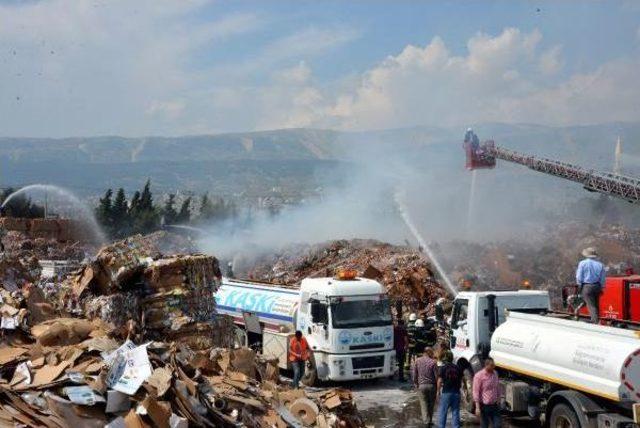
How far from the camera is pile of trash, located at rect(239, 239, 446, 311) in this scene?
77.7 ft

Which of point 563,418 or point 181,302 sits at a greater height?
point 181,302

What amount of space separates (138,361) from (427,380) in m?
5.71

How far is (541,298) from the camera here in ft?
47.6

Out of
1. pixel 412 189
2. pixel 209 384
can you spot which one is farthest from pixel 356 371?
pixel 412 189

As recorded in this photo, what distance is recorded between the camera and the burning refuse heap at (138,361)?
27.2 ft

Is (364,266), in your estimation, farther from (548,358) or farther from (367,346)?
(548,358)

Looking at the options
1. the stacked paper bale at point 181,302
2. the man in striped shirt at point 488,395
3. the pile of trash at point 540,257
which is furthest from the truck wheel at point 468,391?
the pile of trash at point 540,257

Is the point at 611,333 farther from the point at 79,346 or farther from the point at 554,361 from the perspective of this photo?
the point at 79,346

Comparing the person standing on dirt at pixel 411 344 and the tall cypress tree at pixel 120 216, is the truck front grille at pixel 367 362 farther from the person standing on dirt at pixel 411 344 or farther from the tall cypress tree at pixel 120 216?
the tall cypress tree at pixel 120 216

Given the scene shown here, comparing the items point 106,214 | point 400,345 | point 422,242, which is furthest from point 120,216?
point 400,345

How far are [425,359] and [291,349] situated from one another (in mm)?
4251

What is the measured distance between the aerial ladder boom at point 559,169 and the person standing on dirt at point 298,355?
1695 cm

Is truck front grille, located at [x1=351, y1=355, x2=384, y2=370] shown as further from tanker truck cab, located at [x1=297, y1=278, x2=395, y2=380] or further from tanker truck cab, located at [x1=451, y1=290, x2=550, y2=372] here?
tanker truck cab, located at [x1=451, y1=290, x2=550, y2=372]

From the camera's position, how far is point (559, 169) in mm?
30906
